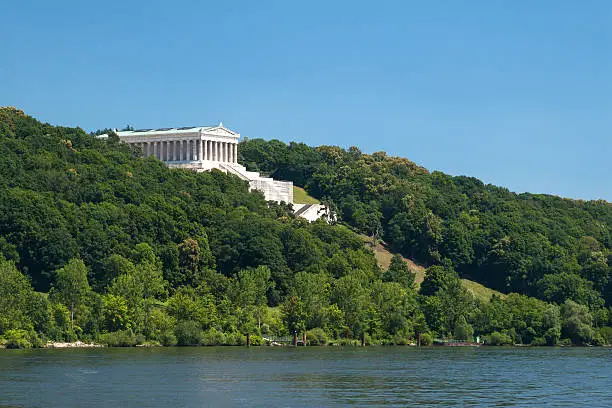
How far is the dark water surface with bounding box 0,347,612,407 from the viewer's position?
65375 mm

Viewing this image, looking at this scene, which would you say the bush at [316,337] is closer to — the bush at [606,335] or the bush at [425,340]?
the bush at [425,340]

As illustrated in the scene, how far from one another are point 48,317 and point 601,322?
3398 inches

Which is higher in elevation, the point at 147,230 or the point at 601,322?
the point at 147,230

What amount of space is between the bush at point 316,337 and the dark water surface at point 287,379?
1871cm

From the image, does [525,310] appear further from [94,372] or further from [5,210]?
[94,372]

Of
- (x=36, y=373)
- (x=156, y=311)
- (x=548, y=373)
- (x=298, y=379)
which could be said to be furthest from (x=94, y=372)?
(x=156, y=311)

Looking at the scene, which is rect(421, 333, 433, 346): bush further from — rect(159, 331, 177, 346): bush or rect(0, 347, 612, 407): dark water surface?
rect(159, 331, 177, 346): bush

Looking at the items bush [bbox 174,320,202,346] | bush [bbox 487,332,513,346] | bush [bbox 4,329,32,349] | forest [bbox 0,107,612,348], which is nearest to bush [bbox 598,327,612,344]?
forest [bbox 0,107,612,348]

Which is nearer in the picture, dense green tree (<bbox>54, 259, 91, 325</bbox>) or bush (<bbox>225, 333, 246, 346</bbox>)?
dense green tree (<bbox>54, 259, 91, 325</bbox>)

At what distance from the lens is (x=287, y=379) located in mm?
78500

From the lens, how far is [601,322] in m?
167

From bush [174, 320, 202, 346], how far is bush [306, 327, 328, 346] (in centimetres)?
1409

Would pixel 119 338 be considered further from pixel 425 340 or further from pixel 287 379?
pixel 425 340

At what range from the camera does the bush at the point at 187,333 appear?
399ft
